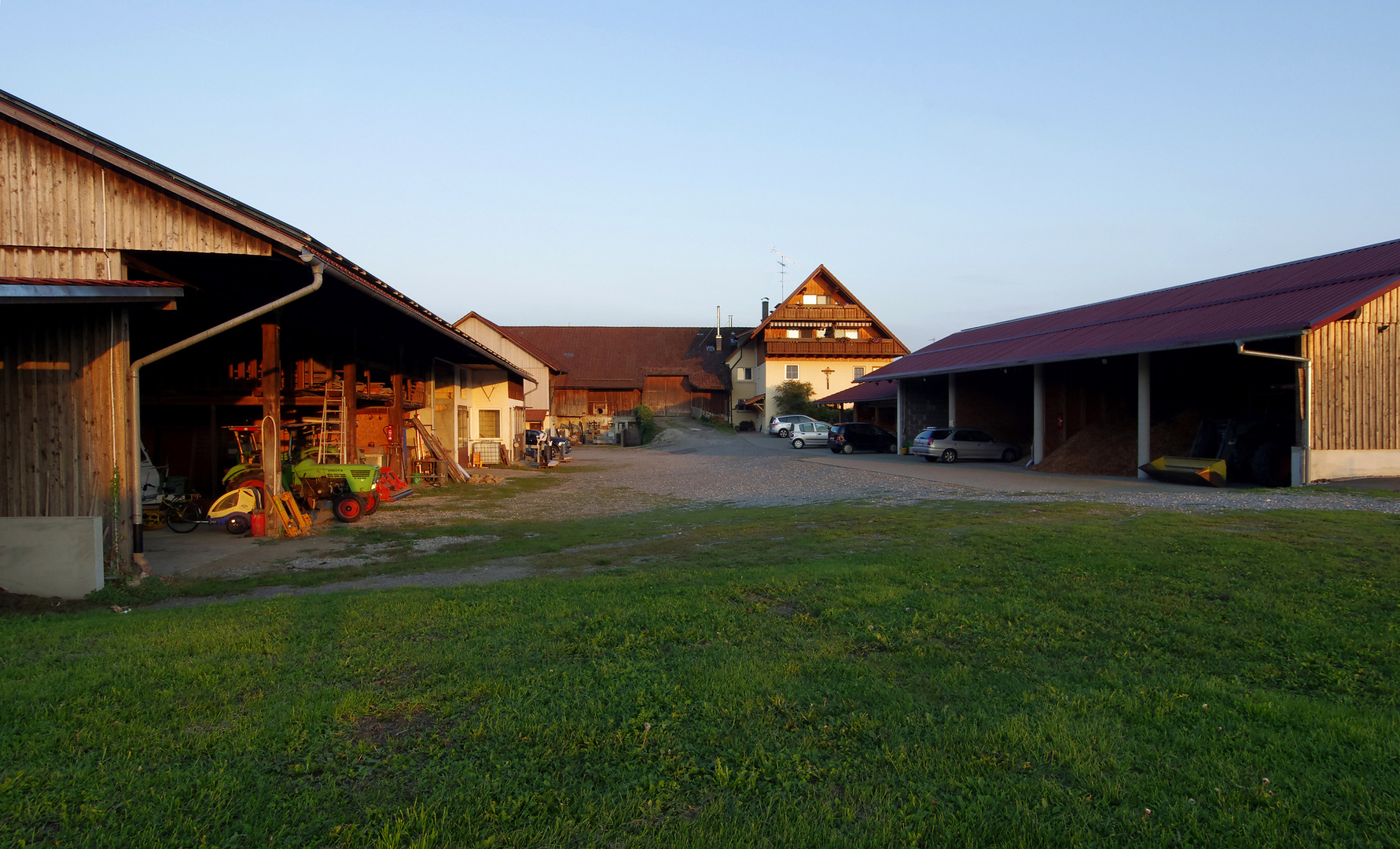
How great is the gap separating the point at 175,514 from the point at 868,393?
37439 millimetres

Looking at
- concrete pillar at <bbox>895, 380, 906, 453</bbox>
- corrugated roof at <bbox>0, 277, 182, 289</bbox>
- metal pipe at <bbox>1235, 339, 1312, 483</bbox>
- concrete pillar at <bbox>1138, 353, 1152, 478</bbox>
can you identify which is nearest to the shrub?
concrete pillar at <bbox>895, 380, 906, 453</bbox>

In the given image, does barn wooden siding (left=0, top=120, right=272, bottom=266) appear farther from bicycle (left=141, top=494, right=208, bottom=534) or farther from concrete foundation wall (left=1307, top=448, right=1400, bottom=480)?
concrete foundation wall (left=1307, top=448, right=1400, bottom=480)

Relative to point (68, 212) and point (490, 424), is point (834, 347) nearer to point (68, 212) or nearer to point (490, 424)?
point (490, 424)

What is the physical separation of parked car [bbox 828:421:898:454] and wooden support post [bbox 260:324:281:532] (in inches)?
1116

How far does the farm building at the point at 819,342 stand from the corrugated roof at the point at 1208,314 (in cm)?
2041

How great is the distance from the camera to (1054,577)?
25.9ft

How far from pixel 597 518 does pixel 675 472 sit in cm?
1284

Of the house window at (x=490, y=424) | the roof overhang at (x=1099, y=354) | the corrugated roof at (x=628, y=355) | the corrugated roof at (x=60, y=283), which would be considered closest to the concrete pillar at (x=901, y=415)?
the roof overhang at (x=1099, y=354)

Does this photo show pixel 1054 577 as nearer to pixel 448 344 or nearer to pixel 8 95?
pixel 8 95

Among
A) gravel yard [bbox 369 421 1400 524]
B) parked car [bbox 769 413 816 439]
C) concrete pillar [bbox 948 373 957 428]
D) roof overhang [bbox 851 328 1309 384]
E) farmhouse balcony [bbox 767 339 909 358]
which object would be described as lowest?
gravel yard [bbox 369 421 1400 524]

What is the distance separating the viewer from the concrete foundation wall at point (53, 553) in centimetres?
903

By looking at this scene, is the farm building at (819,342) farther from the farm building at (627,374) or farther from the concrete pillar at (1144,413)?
the concrete pillar at (1144,413)

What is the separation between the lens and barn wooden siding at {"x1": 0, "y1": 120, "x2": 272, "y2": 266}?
978 cm

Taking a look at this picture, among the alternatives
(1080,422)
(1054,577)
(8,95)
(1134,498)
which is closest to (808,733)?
(1054,577)
